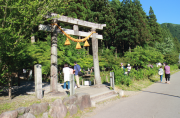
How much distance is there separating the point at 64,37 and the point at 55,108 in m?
13.0

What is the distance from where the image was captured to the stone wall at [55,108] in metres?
4.26

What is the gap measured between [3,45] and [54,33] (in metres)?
3.15

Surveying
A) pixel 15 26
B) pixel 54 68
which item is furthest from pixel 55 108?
pixel 15 26

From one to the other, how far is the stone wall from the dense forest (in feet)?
6.34

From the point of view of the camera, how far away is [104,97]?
8391 mm

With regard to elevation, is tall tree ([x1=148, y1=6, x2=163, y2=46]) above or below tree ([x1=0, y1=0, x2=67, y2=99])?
above

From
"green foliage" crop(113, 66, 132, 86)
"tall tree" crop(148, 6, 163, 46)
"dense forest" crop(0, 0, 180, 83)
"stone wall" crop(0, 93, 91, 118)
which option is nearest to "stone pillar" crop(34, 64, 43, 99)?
"dense forest" crop(0, 0, 180, 83)

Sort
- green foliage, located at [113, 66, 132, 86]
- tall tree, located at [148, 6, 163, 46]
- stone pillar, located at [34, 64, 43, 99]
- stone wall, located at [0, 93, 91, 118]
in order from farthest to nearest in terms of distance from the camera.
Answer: tall tree, located at [148, 6, 163, 46] < green foliage, located at [113, 66, 132, 86] < stone pillar, located at [34, 64, 43, 99] < stone wall, located at [0, 93, 91, 118]

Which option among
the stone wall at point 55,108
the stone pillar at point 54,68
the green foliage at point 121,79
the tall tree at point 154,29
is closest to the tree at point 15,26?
the stone pillar at point 54,68

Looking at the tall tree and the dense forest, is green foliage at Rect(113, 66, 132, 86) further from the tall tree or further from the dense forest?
the tall tree

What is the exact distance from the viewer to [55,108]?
16.7 feet

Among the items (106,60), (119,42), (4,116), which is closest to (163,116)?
(4,116)

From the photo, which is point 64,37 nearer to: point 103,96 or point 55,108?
point 103,96

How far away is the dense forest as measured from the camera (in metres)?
5.38
